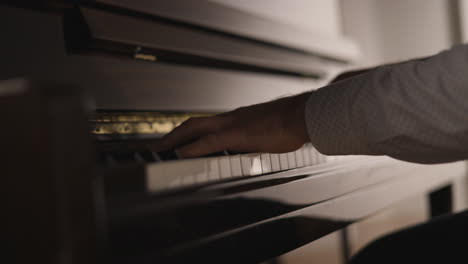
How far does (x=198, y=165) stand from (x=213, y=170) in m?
0.03

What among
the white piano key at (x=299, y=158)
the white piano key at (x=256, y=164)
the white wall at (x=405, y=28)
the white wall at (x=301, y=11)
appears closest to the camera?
the white piano key at (x=256, y=164)

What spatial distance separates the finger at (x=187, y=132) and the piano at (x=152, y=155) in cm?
5

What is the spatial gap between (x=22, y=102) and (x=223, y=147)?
0.34 m

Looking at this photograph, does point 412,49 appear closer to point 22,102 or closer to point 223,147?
point 223,147

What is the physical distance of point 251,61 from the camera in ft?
3.88

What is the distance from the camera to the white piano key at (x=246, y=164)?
1.64ft

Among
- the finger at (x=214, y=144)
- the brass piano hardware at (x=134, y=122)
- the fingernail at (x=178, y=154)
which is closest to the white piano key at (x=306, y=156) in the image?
the finger at (x=214, y=144)

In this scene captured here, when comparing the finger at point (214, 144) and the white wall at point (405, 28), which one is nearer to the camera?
the finger at point (214, 144)

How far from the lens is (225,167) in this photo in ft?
1.56

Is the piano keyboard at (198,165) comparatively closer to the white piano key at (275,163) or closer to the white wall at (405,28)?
the white piano key at (275,163)

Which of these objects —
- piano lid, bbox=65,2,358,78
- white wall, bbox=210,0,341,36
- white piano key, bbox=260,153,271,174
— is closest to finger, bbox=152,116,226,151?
white piano key, bbox=260,153,271,174

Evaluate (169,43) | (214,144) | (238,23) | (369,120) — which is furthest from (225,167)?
(238,23)

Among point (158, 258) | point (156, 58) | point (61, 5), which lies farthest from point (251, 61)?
point (158, 258)

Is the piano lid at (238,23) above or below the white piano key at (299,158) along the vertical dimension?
above
